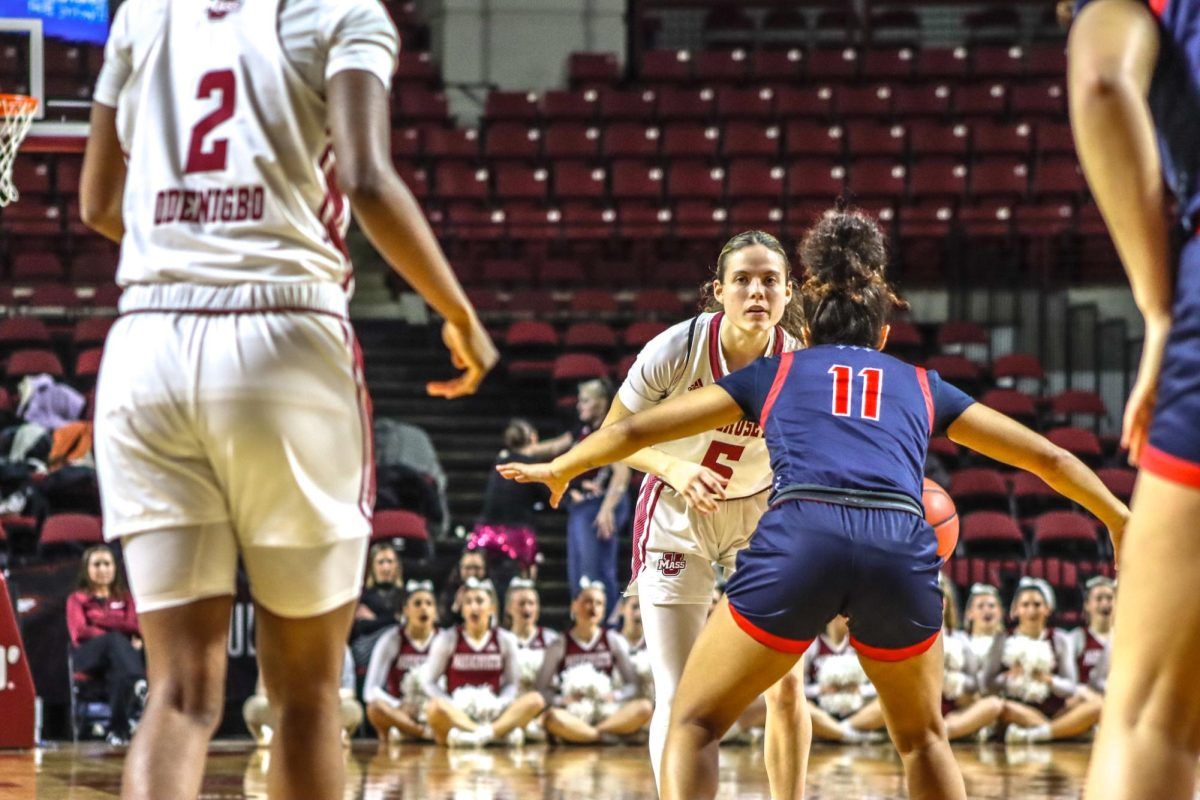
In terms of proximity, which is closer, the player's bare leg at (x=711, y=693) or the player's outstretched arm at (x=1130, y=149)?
the player's outstretched arm at (x=1130, y=149)

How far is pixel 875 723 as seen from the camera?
1077 cm

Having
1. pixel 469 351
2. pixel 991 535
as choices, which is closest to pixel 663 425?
pixel 469 351

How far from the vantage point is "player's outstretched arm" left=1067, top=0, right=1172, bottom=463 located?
89.8 inches

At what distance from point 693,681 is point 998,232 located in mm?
13659

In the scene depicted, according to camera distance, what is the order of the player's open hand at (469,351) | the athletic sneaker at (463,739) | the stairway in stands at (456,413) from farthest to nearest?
the stairway in stands at (456,413), the athletic sneaker at (463,739), the player's open hand at (469,351)

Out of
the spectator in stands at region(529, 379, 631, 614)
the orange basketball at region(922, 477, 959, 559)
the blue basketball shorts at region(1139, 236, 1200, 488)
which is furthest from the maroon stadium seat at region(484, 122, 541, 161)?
the blue basketball shorts at region(1139, 236, 1200, 488)

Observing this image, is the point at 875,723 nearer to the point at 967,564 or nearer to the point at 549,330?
the point at 967,564

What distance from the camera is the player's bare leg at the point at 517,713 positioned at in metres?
10.6

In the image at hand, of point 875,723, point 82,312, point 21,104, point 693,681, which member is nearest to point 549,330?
point 82,312

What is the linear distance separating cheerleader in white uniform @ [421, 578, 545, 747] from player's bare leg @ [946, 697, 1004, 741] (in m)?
2.75

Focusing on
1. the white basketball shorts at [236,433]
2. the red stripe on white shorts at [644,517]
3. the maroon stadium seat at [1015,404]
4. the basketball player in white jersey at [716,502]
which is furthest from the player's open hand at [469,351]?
the maroon stadium seat at [1015,404]

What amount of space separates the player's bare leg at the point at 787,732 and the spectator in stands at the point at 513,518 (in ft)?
21.8

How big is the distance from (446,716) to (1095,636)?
453 centimetres

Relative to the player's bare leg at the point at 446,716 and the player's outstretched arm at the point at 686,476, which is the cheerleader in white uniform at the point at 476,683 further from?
the player's outstretched arm at the point at 686,476
